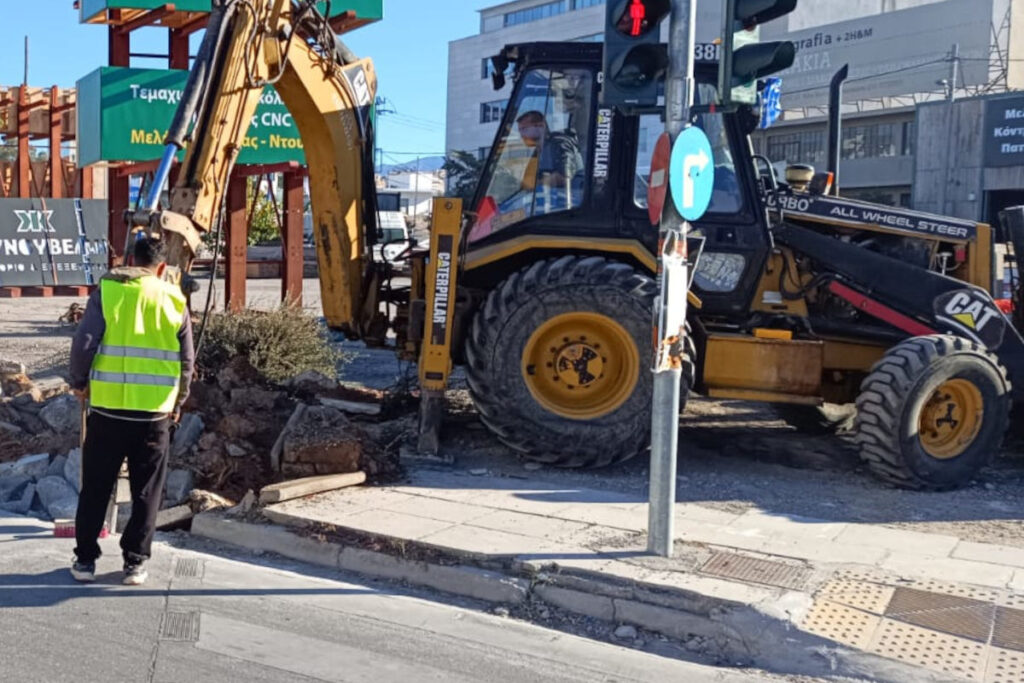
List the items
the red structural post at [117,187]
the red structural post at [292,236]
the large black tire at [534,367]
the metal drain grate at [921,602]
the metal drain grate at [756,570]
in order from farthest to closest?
the red structural post at [117,187], the red structural post at [292,236], the large black tire at [534,367], the metal drain grate at [756,570], the metal drain grate at [921,602]

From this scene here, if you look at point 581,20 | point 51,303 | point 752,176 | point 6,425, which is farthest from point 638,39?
point 581,20

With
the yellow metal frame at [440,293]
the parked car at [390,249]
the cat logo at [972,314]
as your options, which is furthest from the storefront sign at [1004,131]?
the yellow metal frame at [440,293]

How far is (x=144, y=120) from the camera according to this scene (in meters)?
16.2

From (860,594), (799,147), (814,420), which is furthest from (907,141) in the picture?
(860,594)

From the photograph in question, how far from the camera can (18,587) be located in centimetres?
632

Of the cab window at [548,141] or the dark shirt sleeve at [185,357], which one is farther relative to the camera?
the cab window at [548,141]

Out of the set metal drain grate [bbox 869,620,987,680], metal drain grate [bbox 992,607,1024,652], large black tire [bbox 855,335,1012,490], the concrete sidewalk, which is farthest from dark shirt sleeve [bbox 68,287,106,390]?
large black tire [bbox 855,335,1012,490]

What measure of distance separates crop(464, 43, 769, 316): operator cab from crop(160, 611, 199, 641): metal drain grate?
4.35m

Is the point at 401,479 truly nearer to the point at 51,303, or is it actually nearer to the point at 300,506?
the point at 300,506

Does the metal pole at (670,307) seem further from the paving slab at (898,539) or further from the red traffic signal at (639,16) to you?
the paving slab at (898,539)

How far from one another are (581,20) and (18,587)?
6196 cm

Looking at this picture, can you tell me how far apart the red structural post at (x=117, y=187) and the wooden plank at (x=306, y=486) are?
27.1ft

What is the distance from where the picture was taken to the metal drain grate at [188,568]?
6698 millimetres

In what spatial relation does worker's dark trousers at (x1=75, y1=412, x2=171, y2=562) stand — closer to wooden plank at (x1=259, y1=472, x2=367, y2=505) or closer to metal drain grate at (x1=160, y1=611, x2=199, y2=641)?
metal drain grate at (x1=160, y1=611, x2=199, y2=641)
